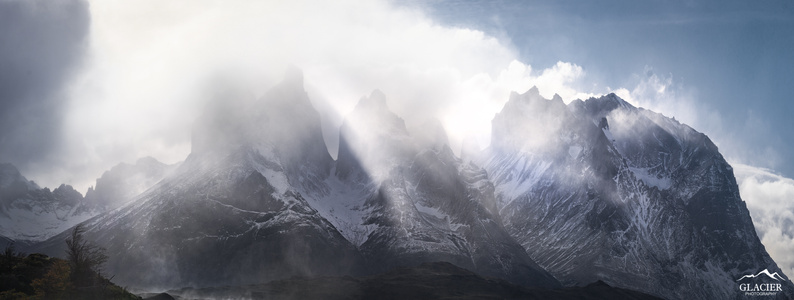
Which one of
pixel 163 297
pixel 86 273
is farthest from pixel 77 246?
pixel 163 297

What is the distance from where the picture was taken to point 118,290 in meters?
111

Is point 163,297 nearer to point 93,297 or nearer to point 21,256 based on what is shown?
point 21,256

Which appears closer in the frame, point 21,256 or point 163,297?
point 21,256

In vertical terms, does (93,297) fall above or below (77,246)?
below

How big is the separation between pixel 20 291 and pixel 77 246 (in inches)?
459

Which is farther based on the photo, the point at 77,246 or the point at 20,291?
the point at 77,246

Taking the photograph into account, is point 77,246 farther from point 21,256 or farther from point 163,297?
point 163,297

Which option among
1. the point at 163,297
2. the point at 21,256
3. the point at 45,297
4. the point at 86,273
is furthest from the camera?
the point at 163,297

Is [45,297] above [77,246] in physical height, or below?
below

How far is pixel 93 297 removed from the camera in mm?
105875

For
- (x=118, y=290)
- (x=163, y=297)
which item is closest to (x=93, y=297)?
(x=118, y=290)

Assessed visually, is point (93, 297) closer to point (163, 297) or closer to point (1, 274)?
point (1, 274)

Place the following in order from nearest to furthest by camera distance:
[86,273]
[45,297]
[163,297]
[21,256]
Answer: [45,297]
[86,273]
[21,256]
[163,297]

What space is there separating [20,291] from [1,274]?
266 inches
